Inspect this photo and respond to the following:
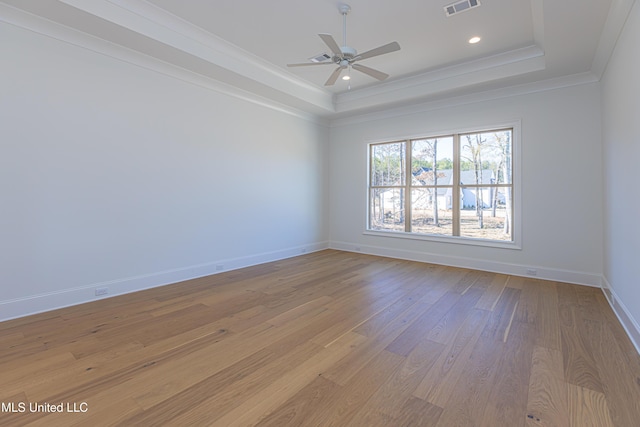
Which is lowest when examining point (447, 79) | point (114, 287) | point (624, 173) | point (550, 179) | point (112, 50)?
point (114, 287)

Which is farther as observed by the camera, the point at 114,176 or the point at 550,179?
the point at 550,179

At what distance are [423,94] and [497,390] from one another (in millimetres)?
4446

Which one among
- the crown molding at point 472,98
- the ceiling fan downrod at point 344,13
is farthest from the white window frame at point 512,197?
the ceiling fan downrod at point 344,13

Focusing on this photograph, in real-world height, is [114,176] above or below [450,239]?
above

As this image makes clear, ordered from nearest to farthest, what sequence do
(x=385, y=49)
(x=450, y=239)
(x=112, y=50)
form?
1. (x=385, y=49)
2. (x=112, y=50)
3. (x=450, y=239)

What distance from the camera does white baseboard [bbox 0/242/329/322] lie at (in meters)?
2.88

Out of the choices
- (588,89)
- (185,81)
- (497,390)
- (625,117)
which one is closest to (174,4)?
(185,81)

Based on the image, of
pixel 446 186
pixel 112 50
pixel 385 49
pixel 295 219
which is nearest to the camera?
pixel 385 49

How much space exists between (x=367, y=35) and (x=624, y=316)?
4.01m

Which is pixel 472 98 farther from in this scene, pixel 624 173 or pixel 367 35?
pixel 624 173

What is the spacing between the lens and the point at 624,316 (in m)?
2.72

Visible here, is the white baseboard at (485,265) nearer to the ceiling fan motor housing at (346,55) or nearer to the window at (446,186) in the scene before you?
the window at (446,186)

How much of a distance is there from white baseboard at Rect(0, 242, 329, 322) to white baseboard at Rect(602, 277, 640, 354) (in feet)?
15.1

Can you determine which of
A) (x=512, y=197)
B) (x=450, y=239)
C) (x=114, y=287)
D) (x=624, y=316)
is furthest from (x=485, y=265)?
(x=114, y=287)
